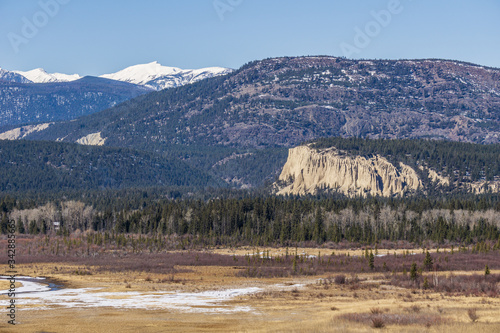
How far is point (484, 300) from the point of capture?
61.2m

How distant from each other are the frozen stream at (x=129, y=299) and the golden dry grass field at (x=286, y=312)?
0.66 metres

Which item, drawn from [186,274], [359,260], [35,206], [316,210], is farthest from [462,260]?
[35,206]

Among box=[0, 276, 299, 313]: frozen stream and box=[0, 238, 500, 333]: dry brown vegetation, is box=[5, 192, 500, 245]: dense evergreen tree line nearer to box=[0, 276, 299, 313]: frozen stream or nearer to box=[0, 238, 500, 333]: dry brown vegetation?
box=[0, 238, 500, 333]: dry brown vegetation

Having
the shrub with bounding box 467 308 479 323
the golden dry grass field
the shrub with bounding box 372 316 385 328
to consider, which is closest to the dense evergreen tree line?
the golden dry grass field

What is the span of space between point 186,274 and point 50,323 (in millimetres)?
39906

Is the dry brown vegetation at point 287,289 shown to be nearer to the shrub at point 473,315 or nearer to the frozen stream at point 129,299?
the shrub at point 473,315

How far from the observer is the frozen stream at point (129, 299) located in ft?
194

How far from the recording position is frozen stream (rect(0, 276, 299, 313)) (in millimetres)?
59156

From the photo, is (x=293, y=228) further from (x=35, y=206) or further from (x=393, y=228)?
(x=35, y=206)

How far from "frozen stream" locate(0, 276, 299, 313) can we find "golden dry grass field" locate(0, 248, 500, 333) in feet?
2.16

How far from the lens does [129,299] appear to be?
63.7 metres

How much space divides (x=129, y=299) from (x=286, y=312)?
49.3ft

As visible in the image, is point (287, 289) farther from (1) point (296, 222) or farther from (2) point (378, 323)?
(1) point (296, 222)

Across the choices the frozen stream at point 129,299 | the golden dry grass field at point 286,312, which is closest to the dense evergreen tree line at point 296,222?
the golden dry grass field at point 286,312
